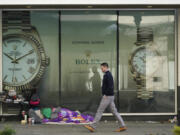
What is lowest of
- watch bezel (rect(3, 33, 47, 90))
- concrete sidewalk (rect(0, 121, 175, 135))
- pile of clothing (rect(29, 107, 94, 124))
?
concrete sidewalk (rect(0, 121, 175, 135))

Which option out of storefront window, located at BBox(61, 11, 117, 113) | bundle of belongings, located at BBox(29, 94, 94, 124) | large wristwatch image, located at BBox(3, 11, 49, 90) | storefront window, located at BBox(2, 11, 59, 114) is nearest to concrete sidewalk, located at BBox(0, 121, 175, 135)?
bundle of belongings, located at BBox(29, 94, 94, 124)

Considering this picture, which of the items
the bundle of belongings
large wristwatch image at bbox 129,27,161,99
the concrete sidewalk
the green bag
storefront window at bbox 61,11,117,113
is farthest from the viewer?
large wristwatch image at bbox 129,27,161,99

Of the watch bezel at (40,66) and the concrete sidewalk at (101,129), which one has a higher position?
the watch bezel at (40,66)

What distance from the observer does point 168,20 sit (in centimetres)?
1161

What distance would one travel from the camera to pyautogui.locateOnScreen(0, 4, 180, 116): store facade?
1143 centimetres

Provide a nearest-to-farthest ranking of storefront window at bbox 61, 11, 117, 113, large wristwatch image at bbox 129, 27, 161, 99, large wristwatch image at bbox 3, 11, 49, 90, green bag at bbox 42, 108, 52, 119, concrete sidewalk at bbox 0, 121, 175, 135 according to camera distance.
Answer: concrete sidewalk at bbox 0, 121, 175, 135, green bag at bbox 42, 108, 52, 119, large wristwatch image at bbox 3, 11, 49, 90, storefront window at bbox 61, 11, 117, 113, large wristwatch image at bbox 129, 27, 161, 99

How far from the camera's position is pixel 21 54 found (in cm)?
1148

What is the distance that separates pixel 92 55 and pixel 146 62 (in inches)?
77.6

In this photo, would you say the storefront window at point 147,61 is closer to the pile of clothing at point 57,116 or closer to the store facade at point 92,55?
the store facade at point 92,55

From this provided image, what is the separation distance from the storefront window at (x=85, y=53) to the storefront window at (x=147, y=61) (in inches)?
18.4

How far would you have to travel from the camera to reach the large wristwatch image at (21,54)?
11.4 metres

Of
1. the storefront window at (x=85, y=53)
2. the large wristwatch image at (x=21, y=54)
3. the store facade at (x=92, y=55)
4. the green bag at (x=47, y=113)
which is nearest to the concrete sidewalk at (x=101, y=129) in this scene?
the green bag at (x=47, y=113)

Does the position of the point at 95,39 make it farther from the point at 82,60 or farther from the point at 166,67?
the point at 166,67

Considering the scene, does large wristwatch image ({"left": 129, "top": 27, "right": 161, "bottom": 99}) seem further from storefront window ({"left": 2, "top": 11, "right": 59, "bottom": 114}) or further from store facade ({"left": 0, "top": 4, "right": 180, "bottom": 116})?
storefront window ({"left": 2, "top": 11, "right": 59, "bottom": 114})
